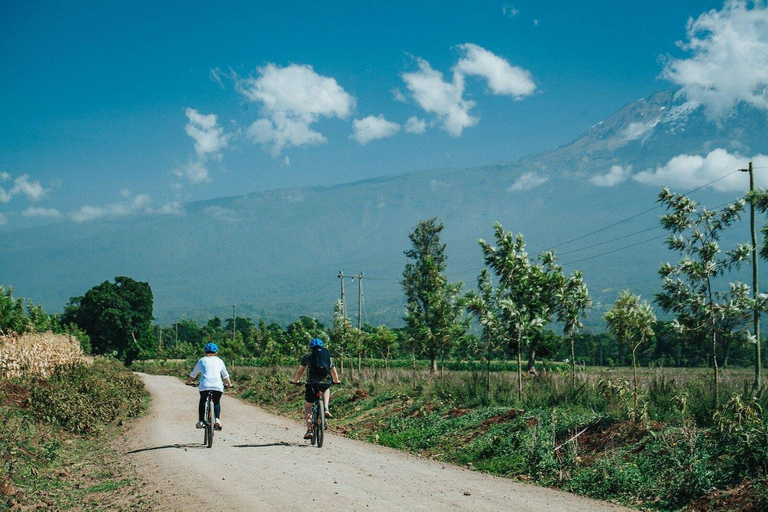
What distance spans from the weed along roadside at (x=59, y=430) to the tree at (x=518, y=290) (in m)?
12.3

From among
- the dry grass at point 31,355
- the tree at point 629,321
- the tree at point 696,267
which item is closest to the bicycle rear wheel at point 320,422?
the tree at point 696,267

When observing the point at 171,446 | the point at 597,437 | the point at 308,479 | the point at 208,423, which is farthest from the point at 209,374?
the point at 597,437

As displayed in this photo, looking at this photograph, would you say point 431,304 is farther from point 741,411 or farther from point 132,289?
point 132,289

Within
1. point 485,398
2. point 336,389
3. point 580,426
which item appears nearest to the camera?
point 580,426

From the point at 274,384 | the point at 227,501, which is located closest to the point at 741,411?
the point at 227,501

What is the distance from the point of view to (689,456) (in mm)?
9922

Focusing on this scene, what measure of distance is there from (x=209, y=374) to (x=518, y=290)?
38.6 ft

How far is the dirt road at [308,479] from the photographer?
29.1 ft

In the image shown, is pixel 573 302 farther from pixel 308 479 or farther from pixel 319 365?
pixel 308 479

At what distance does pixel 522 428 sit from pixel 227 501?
703cm

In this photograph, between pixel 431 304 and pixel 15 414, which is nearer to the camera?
pixel 15 414

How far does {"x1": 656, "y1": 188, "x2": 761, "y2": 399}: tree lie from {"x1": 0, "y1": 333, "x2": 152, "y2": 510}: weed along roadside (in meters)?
14.9

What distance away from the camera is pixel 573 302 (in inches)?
901

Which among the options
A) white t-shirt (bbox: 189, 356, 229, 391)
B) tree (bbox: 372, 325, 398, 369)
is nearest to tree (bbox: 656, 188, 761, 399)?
white t-shirt (bbox: 189, 356, 229, 391)
